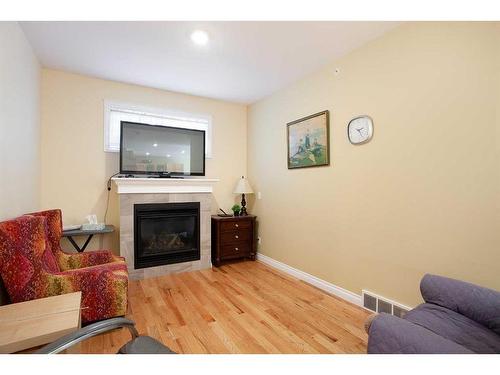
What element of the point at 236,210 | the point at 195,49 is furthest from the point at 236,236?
the point at 195,49

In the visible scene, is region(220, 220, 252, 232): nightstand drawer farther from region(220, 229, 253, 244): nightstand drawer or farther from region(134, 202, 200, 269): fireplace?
region(134, 202, 200, 269): fireplace

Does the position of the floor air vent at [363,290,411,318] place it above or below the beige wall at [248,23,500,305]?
below

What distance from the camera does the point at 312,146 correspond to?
9.38ft

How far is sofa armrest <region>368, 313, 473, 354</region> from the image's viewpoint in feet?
2.92

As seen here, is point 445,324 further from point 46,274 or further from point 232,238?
point 232,238

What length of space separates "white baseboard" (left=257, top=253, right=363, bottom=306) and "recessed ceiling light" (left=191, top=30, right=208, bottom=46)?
9.23 ft

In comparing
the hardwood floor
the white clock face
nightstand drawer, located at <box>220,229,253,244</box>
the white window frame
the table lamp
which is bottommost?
the hardwood floor

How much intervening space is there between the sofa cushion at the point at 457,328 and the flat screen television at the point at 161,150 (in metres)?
3.01

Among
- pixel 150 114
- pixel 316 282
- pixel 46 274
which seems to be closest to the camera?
pixel 46 274

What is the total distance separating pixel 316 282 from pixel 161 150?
2.66m

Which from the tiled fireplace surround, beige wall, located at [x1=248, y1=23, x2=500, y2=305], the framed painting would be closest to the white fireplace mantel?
the tiled fireplace surround

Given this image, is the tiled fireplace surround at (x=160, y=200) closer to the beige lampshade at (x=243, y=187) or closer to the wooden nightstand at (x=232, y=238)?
the wooden nightstand at (x=232, y=238)

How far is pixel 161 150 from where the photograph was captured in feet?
10.9
